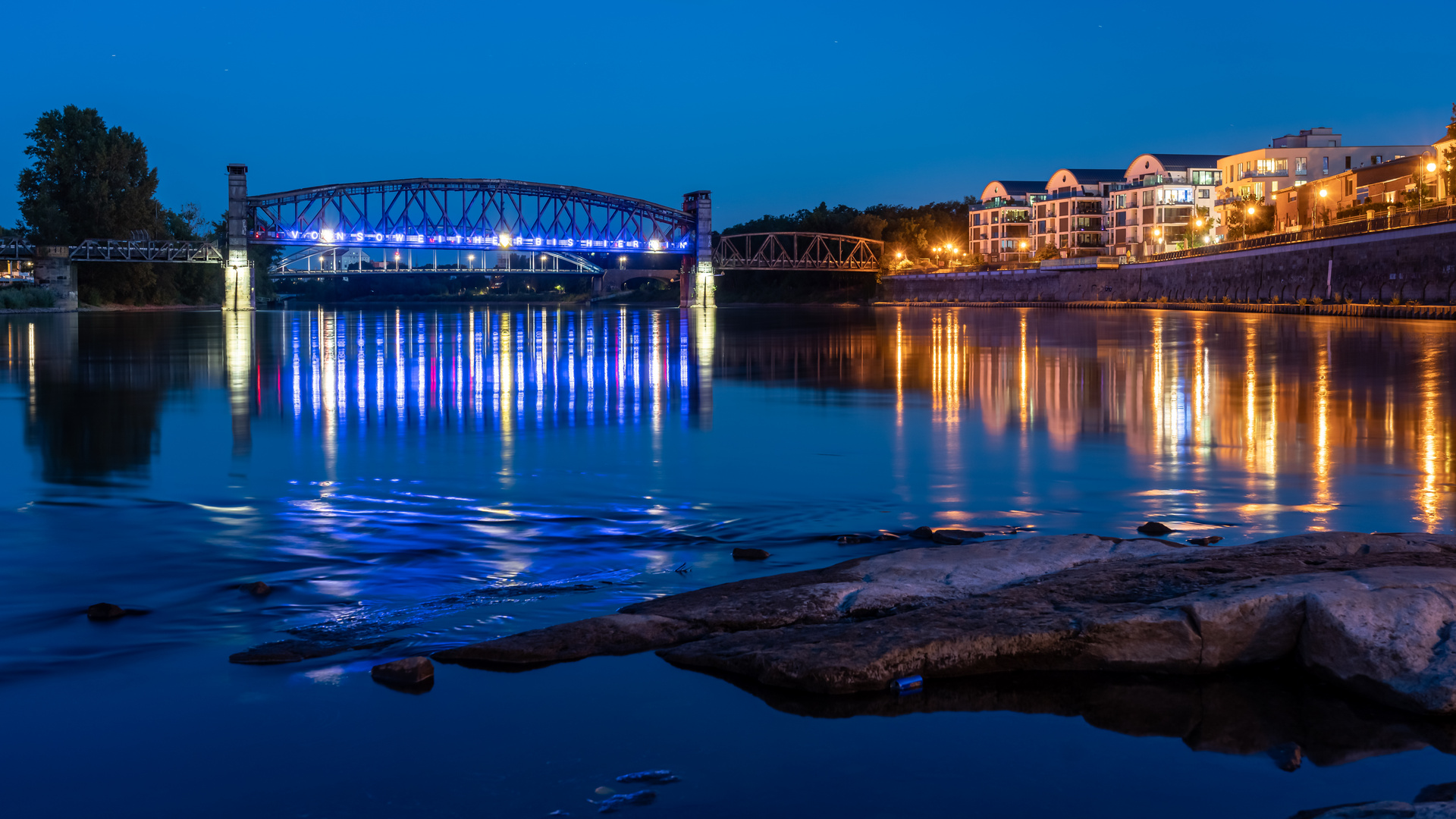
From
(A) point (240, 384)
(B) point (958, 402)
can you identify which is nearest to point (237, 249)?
(A) point (240, 384)

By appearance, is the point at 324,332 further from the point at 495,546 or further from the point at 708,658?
the point at 708,658

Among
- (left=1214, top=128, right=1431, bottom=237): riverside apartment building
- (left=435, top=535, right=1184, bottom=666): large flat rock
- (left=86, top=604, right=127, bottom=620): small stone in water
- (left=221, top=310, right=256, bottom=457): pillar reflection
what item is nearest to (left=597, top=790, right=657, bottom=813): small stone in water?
(left=435, top=535, right=1184, bottom=666): large flat rock

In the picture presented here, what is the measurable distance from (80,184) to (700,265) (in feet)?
253

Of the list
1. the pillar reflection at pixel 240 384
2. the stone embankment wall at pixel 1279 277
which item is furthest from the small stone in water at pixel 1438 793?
the stone embankment wall at pixel 1279 277

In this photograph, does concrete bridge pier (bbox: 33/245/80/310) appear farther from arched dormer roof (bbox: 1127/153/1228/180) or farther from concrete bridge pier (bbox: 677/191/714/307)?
arched dormer roof (bbox: 1127/153/1228/180)

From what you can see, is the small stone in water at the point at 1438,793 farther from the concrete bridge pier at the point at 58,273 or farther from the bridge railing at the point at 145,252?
the bridge railing at the point at 145,252

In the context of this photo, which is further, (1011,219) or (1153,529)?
(1011,219)

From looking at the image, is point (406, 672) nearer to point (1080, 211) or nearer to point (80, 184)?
point (80, 184)

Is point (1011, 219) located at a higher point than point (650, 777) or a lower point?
higher

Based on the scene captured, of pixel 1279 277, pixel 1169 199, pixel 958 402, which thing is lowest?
pixel 958 402

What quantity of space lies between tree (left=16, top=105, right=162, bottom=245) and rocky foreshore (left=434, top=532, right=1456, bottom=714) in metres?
138

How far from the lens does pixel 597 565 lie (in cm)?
1035

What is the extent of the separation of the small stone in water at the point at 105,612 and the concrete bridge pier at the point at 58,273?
123928 mm

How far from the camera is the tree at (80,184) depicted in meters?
127
